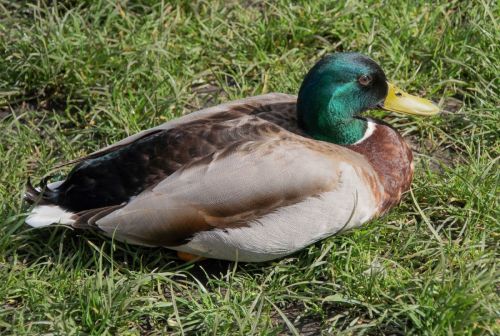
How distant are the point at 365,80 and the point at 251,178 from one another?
33.1 inches

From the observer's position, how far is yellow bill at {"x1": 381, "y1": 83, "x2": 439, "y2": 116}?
16.2 ft

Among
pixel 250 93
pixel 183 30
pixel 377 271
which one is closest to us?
pixel 377 271

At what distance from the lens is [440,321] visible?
3955 mm

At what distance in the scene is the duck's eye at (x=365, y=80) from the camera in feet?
15.6

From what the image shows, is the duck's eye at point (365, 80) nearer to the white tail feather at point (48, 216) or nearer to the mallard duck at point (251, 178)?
the mallard duck at point (251, 178)

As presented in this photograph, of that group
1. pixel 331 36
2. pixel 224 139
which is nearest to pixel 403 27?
pixel 331 36

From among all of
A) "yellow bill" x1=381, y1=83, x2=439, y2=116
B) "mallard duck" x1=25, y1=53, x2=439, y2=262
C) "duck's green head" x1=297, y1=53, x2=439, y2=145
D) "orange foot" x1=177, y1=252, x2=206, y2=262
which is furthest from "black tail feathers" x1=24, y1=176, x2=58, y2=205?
"yellow bill" x1=381, y1=83, x2=439, y2=116

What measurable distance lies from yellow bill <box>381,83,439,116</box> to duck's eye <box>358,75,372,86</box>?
19 cm

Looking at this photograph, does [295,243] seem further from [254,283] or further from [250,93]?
[250,93]

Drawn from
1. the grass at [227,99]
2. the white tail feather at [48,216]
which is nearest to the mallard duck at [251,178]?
the white tail feather at [48,216]

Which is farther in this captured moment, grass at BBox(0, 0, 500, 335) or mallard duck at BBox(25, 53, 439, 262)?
mallard duck at BBox(25, 53, 439, 262)

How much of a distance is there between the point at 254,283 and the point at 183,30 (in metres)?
2.11

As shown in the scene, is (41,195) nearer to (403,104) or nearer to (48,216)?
(48,216)

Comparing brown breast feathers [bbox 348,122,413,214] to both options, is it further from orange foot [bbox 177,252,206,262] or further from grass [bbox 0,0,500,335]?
orange foot [bbox 177,252,206,262]
